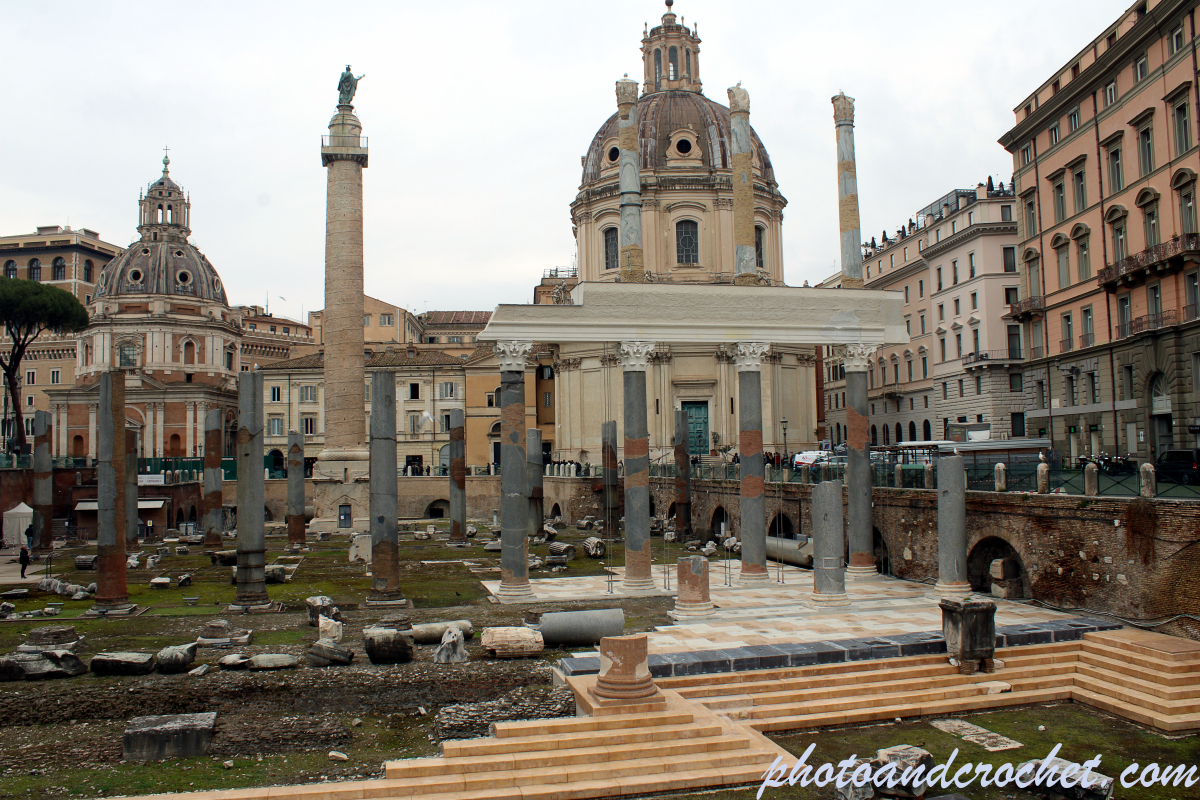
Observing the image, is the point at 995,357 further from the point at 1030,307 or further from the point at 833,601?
the point at 833,601

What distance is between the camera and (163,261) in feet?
239

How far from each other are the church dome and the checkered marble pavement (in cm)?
6035

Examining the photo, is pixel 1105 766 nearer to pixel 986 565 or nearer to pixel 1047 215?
pixel 986 565

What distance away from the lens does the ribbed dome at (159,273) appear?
2840 inches

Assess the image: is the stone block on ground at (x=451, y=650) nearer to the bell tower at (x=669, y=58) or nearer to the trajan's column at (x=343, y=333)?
the trajan's column at (x=343, y=333)

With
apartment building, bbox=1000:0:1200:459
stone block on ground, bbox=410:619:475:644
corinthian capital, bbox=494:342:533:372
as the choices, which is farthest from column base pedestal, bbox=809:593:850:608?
apartment building, bbox=1000:0:1200:459

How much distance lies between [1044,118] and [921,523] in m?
21.7

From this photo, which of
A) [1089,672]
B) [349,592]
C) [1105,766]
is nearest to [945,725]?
Answer: [1105,766]

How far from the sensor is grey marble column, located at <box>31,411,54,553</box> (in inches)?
1235

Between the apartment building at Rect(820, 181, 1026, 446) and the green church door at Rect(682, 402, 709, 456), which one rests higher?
the apartment building at Rect(820, 181, 1026, 446)

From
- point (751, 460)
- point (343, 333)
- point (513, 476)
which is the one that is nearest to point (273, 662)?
point (513, 476)

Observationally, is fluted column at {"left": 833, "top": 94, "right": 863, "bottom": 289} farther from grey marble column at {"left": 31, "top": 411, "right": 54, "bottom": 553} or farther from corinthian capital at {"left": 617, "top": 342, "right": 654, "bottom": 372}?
grey marble column at {"left": 31, "top": 411, "right": 54, "bottom": 553}

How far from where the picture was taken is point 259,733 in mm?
11195

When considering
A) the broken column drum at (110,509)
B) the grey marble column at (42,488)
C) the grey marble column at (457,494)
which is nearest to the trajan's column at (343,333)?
the grey marble column at (457,494)
